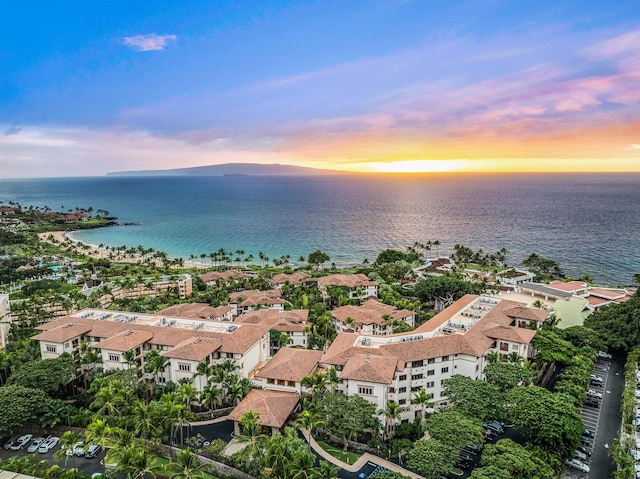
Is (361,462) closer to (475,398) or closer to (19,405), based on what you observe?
(475,398)

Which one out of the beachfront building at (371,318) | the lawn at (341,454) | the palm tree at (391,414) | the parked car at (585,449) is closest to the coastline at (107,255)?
the beachfront building at (371,318)

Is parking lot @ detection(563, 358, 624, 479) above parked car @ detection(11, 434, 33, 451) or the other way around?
the other way around

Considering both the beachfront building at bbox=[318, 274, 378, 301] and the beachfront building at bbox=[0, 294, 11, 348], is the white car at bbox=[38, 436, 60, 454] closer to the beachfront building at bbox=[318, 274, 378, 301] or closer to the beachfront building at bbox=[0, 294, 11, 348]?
the beachfront building at bbox=[0, 294, 11, 348]

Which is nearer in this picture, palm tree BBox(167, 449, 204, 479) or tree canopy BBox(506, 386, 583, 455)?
palm tree BBox(167, 449, 204, 479)

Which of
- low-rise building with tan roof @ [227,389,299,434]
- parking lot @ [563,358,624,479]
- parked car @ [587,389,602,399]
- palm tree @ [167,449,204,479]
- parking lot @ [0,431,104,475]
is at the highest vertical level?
palm tree @ [167,449,204,479]

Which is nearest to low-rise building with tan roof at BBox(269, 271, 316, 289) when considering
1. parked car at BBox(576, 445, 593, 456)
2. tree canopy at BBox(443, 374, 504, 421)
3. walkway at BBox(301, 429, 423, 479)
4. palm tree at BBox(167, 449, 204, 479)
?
tree canopy at BBox(443, 374, 504, 421)

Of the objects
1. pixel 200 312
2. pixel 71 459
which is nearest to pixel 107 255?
pixel 200 312
